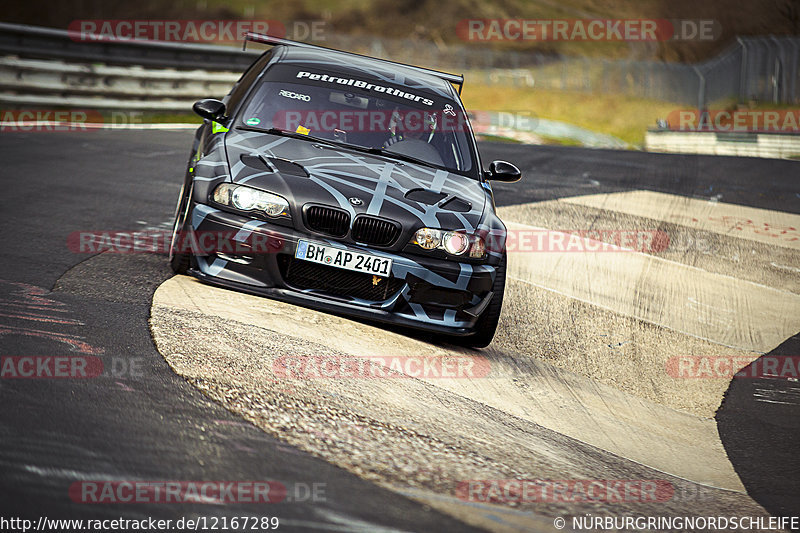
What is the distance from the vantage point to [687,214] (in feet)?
35.3

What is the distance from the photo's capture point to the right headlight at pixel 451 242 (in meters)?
5.05

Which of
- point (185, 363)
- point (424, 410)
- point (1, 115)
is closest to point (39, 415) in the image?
point (185, 363)

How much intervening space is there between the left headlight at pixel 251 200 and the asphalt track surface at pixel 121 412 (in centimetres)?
74

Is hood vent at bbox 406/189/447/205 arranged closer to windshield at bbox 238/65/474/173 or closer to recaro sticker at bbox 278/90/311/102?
windshield at bbox 238/65/474/173

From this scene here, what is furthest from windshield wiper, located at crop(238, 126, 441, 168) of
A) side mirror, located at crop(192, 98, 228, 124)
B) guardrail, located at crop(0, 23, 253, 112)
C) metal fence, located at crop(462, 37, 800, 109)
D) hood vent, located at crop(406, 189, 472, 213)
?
metal fence, located at crop(462, 37, 800, 109)

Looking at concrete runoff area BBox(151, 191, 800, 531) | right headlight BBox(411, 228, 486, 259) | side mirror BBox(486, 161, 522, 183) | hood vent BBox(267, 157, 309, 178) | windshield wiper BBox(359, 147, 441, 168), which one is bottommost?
concrete runoff area BBox(151, 191, 800, 531)

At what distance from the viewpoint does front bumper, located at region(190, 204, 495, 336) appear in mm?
4961

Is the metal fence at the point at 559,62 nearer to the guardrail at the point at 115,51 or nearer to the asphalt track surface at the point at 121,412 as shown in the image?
the guardrail at the point at 115,51

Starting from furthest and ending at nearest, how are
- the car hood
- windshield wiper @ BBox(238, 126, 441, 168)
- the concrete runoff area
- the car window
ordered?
the car window, windshield wiper @ BBox(238, 126, 441, 168), the car hood, the concrete runoff area

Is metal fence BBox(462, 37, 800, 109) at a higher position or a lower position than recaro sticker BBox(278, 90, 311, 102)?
higher

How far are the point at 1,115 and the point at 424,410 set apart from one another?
35.0 ft

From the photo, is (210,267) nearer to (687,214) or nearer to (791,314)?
(791,314)

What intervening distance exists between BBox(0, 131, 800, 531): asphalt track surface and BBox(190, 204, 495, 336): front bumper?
0.55 meters

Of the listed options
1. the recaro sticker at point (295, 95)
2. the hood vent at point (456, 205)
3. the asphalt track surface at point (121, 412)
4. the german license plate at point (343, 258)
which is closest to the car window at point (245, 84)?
the recaro sticker at point (295, 95)
